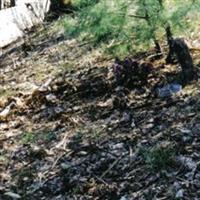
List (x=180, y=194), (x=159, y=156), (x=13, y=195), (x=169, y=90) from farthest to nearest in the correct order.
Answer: (x=169, y=90)
(x=13, y=195)
(x=159, y=156)
(x=180, y=194)

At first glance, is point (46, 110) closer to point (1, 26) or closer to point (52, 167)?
point (52, 167)

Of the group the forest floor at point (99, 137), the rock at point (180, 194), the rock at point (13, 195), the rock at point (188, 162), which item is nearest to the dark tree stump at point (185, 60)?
the forest floor at point (99, 137)

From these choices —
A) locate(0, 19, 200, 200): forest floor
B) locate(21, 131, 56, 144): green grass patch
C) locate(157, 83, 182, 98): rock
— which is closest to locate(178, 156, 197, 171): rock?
locate(0, 19, 200, 200): forest floor

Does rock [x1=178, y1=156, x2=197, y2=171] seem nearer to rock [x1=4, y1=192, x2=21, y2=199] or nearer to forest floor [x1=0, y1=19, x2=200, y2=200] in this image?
forest floor [x1=0, y1=19, x2=200, y2=200]

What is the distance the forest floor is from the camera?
457 centimetres

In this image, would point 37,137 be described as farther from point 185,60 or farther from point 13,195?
point 185,60

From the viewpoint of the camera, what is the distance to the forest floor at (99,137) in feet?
15.0

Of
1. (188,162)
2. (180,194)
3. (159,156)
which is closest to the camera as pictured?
(180,194)

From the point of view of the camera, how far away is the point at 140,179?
180 inches

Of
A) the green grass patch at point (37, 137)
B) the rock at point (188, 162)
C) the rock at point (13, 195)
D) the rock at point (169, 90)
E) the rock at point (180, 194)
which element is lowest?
the green grass patch at point (37, 137)

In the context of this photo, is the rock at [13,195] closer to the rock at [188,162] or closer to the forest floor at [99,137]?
the forest floor at [99,137]

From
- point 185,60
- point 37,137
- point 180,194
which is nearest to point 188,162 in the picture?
point 180,194

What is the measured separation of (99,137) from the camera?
18.0 ft

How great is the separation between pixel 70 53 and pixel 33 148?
338 cm
